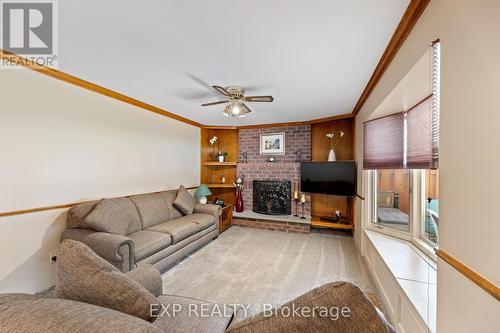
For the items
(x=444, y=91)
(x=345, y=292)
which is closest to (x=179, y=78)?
(x=444, y=91)

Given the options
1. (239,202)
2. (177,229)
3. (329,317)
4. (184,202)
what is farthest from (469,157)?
(239,202)

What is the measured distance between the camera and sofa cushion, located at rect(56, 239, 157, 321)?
834 mm

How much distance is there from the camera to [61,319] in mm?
574

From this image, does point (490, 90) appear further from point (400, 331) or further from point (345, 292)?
point (400, 331)

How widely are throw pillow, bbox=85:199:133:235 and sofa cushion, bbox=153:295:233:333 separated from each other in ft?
4.67

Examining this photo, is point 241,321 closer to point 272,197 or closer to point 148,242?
point 148,242

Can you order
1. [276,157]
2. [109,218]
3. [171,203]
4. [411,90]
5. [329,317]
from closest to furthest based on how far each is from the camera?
[329,317]
[411,90]
[109,218]
[171,203]
[276,157]

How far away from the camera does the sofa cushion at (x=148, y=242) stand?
7.68 ft

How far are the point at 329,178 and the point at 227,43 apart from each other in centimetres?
326

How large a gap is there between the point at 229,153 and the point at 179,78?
3.08m

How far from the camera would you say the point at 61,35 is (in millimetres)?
1639

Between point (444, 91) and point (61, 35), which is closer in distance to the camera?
point (444, 91)

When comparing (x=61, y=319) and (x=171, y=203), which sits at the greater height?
(x=61, y=319)

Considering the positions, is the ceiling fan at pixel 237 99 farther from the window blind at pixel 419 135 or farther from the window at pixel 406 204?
the window at pixel 406 204
